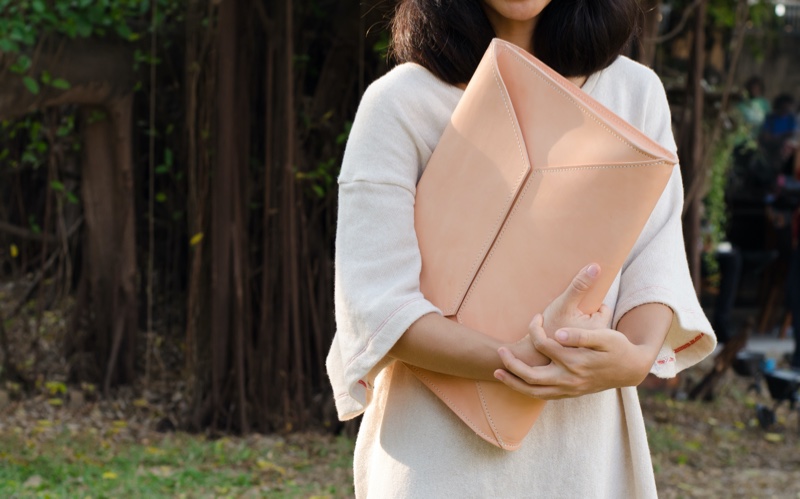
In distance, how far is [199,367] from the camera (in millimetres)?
5164

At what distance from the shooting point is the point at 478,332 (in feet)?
4.74

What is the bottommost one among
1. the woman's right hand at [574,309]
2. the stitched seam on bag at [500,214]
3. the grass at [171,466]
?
the grass at [171,466]

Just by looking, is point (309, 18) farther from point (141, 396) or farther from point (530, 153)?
point (530, 153)

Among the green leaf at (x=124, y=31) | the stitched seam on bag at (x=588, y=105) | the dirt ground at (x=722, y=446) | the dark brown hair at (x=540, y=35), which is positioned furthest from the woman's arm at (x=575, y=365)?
the green leaf at (x=124, y=31)

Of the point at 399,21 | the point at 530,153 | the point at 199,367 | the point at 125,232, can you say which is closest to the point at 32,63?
the point at 125,232

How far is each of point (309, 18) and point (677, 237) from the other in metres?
3.96

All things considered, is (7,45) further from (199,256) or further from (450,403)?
(450,403)

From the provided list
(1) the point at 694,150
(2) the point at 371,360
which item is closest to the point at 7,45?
(1) the point at 694,150

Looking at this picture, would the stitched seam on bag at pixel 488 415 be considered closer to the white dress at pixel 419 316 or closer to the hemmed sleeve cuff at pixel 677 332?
the white dress at pixel 419 316

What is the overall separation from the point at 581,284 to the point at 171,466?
356 cm

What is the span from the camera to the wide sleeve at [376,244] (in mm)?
1463

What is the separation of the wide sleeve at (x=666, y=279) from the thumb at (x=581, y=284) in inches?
6.3

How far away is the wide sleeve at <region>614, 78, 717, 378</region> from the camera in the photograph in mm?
1529

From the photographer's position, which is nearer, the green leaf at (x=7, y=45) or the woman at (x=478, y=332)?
the woman at (x=478, y=332)
